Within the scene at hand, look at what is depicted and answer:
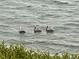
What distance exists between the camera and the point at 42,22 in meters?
19.2

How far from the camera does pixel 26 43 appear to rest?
1571 cm

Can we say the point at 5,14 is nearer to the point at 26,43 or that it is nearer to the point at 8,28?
the point at 8,28

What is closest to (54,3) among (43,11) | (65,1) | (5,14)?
(65,1)

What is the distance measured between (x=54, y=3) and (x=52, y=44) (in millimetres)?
9175

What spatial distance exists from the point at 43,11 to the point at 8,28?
4404 mm

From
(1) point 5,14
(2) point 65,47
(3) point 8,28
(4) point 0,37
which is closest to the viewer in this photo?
(2) point 65,47

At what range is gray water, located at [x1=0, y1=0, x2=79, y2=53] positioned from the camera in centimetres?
1576

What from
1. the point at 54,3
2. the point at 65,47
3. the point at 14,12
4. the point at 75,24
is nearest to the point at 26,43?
the point at 65,47

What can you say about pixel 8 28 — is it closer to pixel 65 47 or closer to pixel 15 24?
pixel 15 24

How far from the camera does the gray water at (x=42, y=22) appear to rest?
15758 millimetres

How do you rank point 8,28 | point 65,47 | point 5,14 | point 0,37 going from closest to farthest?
1. point 65,47
2. point 0,37
3. point 8,28
4. point 5,14

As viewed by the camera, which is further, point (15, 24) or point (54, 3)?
point (54, 3)

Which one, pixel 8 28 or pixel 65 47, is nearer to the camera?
pixel 65 47

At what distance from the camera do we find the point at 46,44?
1565 centimetres
